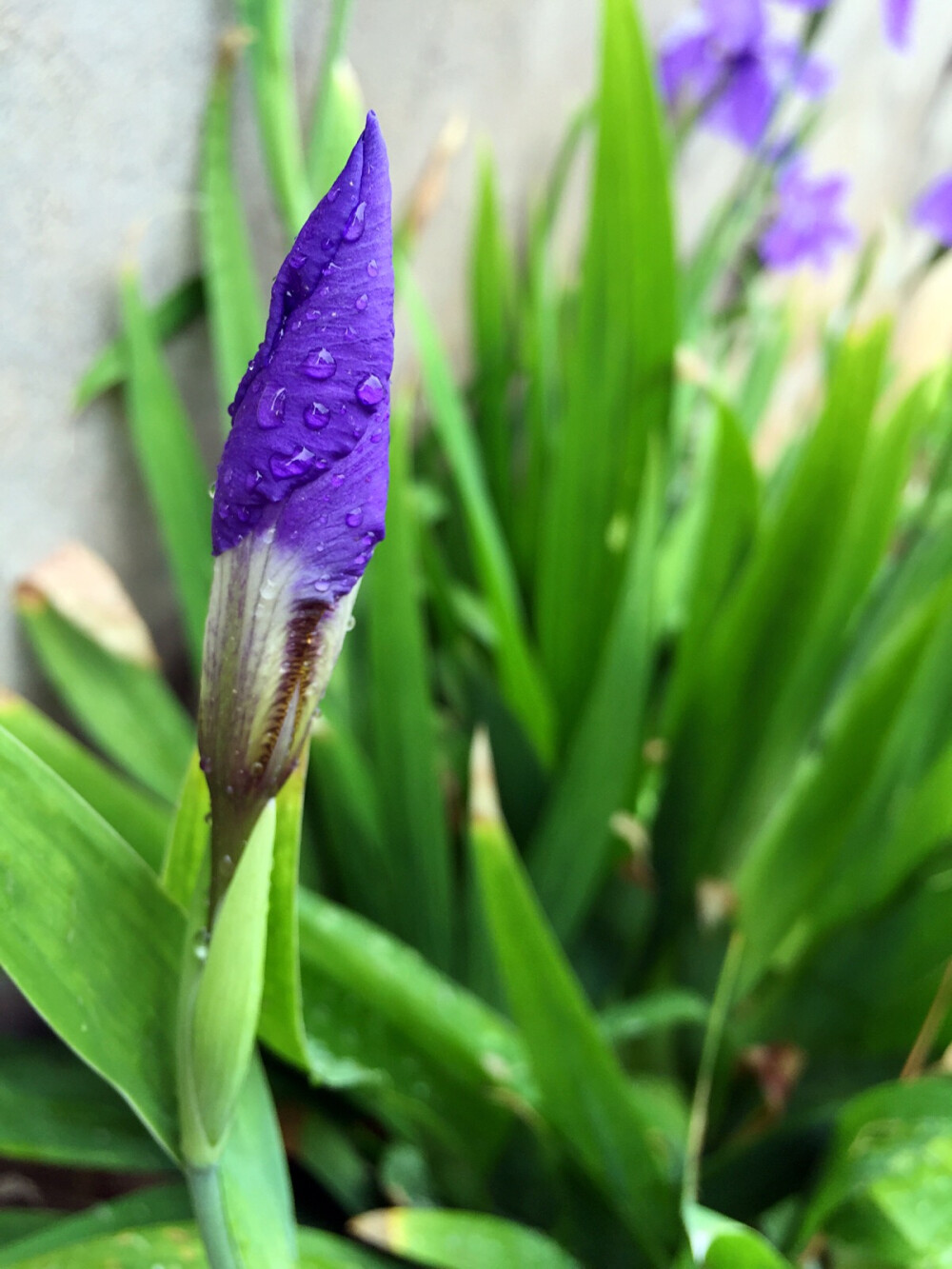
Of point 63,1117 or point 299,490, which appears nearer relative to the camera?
point 299,490

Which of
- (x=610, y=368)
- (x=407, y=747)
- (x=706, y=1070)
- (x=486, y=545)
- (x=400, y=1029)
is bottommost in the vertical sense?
(x=706, y=1070)

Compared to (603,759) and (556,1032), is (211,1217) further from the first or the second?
(603,759)

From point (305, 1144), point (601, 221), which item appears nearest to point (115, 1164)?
point (305, 1144)

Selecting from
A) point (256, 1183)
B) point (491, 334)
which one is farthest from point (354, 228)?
point (491, 334)

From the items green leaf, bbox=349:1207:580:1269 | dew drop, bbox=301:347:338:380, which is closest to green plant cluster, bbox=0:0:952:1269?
green leaf, bbox=349:1207:580:1269

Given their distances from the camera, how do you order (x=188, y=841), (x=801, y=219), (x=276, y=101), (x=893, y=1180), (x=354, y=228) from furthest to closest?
(x=801, y=219) < (x=276, y=101) < (x=893, y=1180) < (x=188, y=841) < (x=354, y=228)
